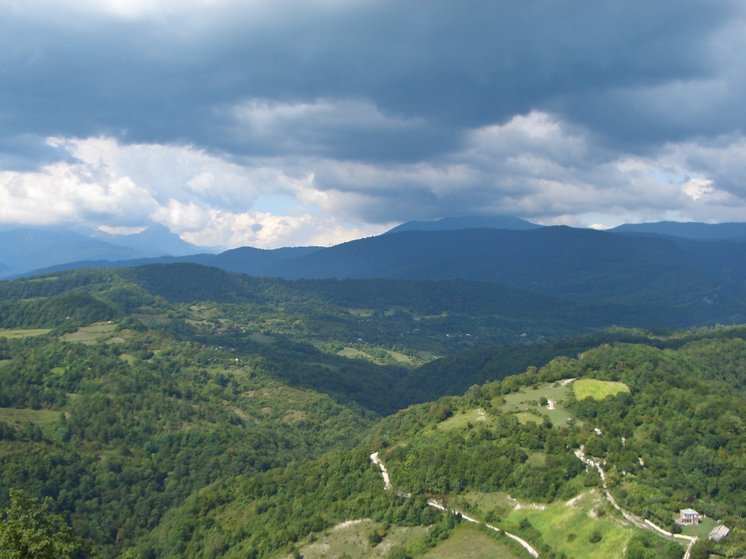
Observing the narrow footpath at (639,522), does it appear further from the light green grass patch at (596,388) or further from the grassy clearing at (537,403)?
the light green grass patch at (596,388)

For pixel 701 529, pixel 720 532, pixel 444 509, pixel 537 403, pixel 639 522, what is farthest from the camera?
pixel 537 403

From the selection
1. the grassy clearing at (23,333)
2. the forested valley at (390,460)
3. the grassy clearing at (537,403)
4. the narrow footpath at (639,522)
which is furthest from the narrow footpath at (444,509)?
the grassy clearing at (23,333)

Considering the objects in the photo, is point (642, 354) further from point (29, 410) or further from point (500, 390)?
point (29, 410)

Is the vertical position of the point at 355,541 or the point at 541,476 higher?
the point at 541,476

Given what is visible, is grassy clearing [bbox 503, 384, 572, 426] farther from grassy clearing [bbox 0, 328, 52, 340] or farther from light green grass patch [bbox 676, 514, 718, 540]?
grassy clearing [bbox 0, 328, 52, 340]

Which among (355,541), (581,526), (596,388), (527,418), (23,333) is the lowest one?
(355,541)

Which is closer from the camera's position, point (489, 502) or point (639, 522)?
point (639, 522)

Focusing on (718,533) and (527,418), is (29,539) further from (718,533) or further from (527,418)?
(527,418)

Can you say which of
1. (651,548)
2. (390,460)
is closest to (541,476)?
(651,548)
